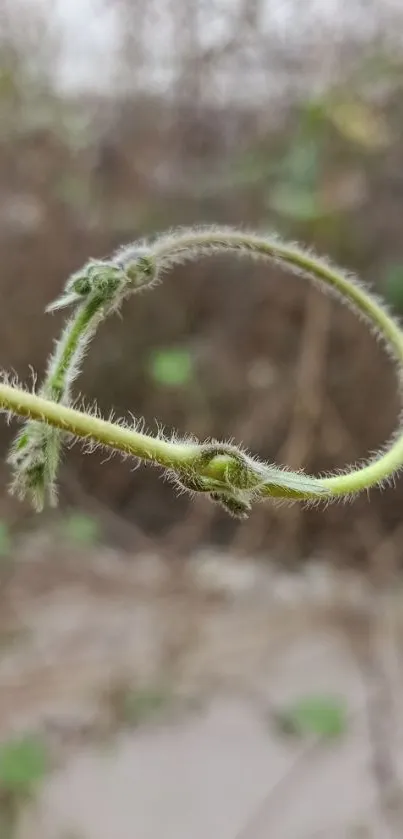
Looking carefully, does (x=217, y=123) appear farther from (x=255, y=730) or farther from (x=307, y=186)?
(x=255, y=730)

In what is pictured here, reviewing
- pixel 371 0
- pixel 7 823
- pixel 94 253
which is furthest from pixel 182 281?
pixel 7 823

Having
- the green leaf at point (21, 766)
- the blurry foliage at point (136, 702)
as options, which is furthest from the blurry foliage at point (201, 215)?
the green leaf at point (21, 766)

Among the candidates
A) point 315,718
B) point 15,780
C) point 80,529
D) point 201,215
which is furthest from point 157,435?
point 201,215

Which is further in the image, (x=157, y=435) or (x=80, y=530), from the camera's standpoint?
(x=80, y=530)

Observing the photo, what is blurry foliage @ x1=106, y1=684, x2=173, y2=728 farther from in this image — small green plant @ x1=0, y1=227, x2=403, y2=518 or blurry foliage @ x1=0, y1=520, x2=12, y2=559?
small green plant @ x1=0, y1=227, x2=403, y2=518

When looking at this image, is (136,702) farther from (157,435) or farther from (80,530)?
(157,435)

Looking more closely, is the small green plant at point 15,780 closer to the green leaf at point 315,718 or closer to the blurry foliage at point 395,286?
the green leaf at point 315,718

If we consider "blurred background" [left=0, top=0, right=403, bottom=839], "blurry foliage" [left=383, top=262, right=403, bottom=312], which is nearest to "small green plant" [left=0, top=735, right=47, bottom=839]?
"blurred background" [left=0, top=0, right=403, bottom=839]

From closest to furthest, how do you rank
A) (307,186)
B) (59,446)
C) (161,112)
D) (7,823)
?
(59,446)
(7,823)
(307,186)
(161,112)
